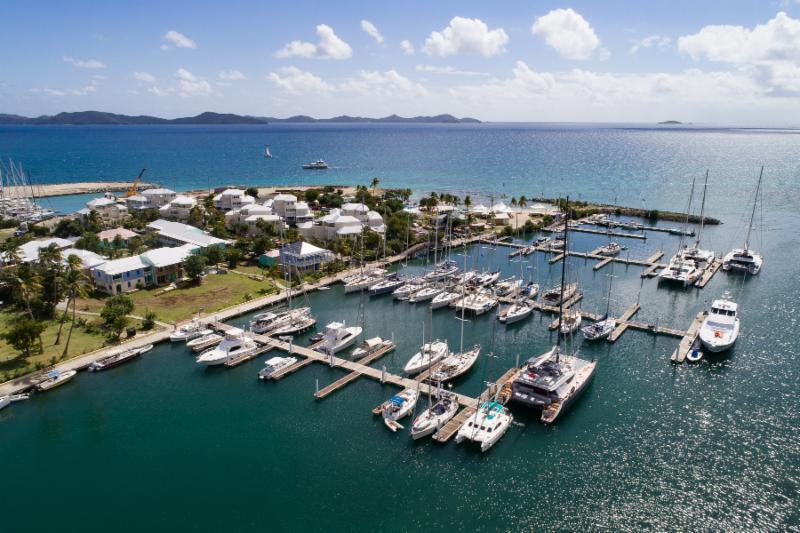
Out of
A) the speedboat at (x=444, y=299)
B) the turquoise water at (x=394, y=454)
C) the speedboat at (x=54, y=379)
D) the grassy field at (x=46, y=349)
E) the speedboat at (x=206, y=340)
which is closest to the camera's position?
the turquoise water at (x=394, y=454)

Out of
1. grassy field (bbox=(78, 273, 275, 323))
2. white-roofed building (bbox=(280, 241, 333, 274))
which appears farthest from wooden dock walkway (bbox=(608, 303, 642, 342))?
grassy field (bbox=(78, 273, 275, 323))

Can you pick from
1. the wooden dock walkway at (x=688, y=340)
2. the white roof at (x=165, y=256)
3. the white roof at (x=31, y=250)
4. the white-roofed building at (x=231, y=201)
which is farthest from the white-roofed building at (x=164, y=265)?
the wooden dock walkway at (x=688, y=340)

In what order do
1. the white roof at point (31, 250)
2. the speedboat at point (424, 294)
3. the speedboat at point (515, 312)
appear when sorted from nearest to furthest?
the speedboat at point (515, 312) < the speedboat at point (424, 294) < the white roof at point (31, 250)

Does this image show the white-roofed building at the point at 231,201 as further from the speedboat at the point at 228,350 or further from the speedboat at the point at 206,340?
the speedboat at the point at 228,350

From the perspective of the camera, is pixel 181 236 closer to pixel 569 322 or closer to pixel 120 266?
pixel 120 266

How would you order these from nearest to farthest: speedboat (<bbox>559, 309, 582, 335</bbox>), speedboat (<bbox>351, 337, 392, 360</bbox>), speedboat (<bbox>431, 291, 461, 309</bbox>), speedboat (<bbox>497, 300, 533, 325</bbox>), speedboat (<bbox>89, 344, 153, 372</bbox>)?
speedboat (<bbox>89, 344, 153, 372</bbox>) → speedboat (<bbox>351, 337, 392, 360</bbox>) → speedboat (<bbox>559, 309, 582, 335</bbox>) → speedboat (<bbox>497, 300, 533, 325</bbox>) → speedboat (<bbox>431, 291, 461, 309</bbox>)

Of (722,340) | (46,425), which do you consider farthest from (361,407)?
(722,340)

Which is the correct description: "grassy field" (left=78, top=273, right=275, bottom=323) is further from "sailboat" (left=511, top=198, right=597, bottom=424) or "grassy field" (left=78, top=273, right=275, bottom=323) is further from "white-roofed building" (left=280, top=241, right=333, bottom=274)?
"sailboat" (left=511, top=198, right=597, bottom=424)
